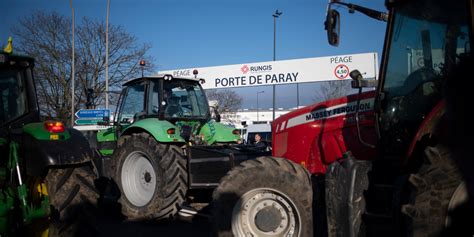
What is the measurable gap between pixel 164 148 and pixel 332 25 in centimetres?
390

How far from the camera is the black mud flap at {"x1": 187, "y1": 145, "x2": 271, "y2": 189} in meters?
6.93

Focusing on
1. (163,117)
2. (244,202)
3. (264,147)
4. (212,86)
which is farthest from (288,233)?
(212,86)

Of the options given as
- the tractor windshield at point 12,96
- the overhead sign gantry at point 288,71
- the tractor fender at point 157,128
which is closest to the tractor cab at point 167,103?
the tractor fender at point 157,128

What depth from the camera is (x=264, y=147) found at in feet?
26.7

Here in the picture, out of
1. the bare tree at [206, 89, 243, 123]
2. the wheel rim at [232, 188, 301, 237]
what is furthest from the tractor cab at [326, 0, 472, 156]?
the bare tree at [206, 89, 243, 123]

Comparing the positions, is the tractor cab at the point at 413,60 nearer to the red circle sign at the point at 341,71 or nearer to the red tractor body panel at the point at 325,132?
the red tractor body panel at the point at 325,132

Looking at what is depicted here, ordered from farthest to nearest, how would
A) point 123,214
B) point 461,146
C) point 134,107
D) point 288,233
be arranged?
point 134,107
point 123,214
point 288,233
point 461,146

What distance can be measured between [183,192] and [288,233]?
2779 millimetres

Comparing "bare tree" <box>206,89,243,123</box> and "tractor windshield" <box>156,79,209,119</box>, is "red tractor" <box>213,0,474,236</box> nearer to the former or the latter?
"tractor windshield" <box>156,79,209,119</box>

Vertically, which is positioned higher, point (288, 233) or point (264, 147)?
point (264, 147)

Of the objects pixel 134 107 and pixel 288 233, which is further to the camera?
pixel 134 107

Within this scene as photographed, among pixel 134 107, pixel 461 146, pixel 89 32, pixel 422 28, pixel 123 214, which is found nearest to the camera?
pixel 461 146

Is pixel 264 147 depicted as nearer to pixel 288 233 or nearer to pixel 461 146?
pixel 288 233

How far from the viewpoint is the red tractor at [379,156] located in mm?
3219
